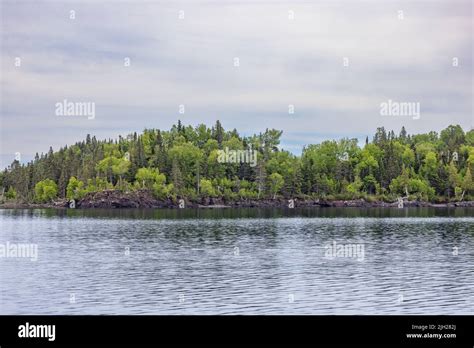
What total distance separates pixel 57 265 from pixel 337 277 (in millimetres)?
24442

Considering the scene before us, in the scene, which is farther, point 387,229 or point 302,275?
point 387,229

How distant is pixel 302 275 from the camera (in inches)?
2176

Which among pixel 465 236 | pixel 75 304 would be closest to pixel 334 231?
pixel 465 236

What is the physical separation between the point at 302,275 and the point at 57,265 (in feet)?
71.0

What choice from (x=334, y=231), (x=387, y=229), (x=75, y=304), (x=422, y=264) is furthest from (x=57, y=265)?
(x=387, y=229)
